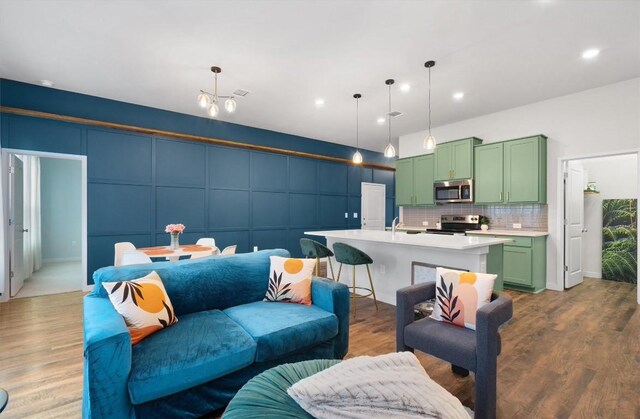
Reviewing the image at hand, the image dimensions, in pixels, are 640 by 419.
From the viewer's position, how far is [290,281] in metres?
2.52

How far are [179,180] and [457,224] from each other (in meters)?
5.11

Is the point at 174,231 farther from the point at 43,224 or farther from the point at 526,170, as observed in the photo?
the point at 43,224

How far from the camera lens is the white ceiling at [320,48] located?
254 cm

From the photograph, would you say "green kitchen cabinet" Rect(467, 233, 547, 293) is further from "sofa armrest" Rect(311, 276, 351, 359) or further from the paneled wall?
the paneled wall

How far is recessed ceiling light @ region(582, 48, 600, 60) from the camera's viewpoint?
125 inches

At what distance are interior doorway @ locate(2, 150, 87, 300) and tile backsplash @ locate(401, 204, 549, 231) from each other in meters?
6.13

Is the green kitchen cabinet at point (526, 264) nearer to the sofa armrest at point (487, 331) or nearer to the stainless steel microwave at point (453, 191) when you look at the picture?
the stainless steel microwave at point (453, 191)

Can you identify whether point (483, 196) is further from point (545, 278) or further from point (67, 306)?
point (67, 306)

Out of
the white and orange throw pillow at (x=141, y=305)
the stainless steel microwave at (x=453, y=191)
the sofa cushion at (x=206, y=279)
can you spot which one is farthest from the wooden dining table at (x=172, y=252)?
the stainless steel microwave at (x=453, y=191)

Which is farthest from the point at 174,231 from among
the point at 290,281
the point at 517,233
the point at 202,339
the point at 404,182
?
the point at 517,233

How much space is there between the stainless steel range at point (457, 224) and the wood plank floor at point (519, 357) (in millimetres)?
1636

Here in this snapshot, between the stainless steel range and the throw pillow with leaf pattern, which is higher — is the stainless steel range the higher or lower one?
the higher one

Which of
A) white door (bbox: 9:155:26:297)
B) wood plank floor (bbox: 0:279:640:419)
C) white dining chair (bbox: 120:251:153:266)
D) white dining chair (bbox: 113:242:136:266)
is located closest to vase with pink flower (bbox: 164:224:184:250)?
white dining chair (bbox: 113:242:136:266)

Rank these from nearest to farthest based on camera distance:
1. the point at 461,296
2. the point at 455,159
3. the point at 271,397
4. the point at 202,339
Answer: the point at 271,397
the point at 202,339
the point at 461,296
the point at 455,159
